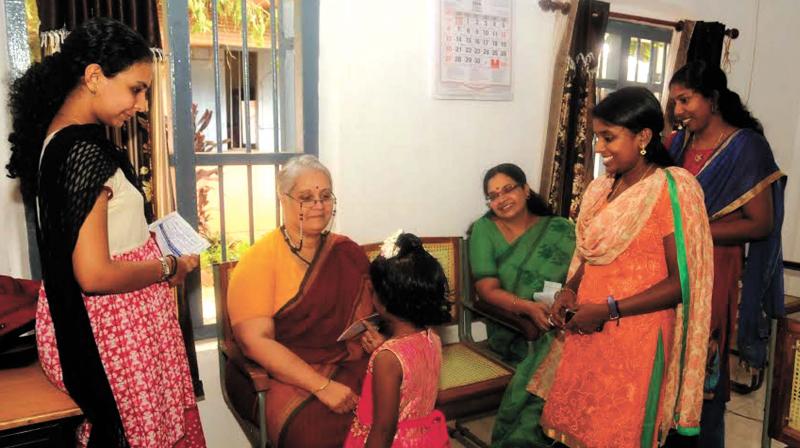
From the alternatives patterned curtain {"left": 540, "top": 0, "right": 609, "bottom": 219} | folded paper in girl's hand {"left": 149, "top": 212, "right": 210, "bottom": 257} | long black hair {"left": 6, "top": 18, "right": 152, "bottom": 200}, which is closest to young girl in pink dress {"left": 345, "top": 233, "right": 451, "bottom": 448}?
folded paper in girl's hand {"left": 149, "top": 212, "right": 210, "bottom": 257}

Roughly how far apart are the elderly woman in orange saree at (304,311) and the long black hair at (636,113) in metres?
1.01

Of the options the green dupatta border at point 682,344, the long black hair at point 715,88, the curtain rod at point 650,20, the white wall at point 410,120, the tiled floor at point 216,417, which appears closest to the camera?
the green dupatta border at point 682,344

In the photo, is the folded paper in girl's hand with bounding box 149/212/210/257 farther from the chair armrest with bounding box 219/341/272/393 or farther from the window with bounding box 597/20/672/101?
the window with bounding box 597/20/672/101

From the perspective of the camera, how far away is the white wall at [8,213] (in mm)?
2061

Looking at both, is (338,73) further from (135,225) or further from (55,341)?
(55,341)

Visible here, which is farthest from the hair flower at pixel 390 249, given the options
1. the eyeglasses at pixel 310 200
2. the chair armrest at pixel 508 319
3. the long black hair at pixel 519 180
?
the long black hair at pixel 519 180

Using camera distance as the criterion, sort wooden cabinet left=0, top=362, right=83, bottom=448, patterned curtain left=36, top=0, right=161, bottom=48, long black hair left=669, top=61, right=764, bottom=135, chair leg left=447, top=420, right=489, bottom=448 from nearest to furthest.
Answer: wooden cabinet left=0, top=362, right=83, bottom=448 < patterned curtain left=36, top=0, right=161, bottom=48 < long black hair left=669, top=61, right=764, bottom=135 < chair leg left=447, top=420, right=489, bottom=448

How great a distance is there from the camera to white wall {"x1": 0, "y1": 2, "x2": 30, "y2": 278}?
2061 mm

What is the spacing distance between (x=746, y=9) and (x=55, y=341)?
14.8 feet

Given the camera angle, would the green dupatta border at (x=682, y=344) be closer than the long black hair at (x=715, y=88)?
Yes

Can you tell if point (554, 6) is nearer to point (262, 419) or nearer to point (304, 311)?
point (304, 311)

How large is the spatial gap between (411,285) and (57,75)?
1.04m

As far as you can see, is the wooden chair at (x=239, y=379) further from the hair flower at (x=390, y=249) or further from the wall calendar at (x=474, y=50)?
the wall calendar at (x=474, y=50)

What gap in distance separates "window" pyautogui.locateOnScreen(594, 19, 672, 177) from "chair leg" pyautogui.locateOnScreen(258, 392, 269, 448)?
2715 mm
